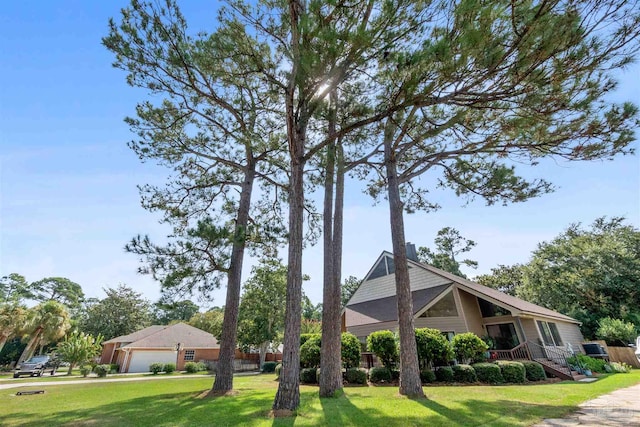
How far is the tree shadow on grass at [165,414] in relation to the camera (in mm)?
5503

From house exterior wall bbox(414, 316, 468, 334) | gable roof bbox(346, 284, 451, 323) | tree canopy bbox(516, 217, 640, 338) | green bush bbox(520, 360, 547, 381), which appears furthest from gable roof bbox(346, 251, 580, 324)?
tree canopy bbox(516, 217, 640, 338)

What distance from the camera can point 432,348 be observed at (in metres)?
10.4

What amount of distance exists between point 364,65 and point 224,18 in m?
4.01

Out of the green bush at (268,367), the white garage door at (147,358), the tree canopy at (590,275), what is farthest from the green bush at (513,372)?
the white garage door at (147,358)

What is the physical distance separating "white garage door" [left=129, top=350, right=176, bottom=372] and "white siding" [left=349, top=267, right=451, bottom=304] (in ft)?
58.1

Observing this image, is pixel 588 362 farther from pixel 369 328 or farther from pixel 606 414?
pixel 606 414

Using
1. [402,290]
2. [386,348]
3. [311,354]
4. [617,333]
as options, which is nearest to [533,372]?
[386,348]

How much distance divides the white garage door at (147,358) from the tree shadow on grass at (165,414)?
64.9ft

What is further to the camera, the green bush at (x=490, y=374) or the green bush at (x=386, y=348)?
the green bush at (x=386, y=348)

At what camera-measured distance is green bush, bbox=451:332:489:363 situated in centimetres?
1081

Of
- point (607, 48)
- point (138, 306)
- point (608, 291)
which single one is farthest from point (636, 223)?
point (138, 306)

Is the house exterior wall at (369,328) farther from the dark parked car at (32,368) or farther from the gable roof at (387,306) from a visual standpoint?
the dark parked car at (32,368)

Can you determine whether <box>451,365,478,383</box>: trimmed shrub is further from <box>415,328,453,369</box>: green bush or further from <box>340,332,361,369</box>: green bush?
<box>340,332,361,369</box>: green bush

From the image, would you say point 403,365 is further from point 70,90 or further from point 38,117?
point 38,117
